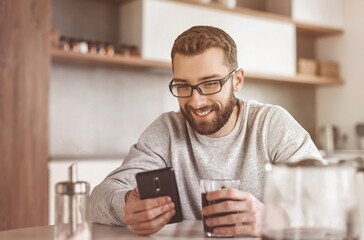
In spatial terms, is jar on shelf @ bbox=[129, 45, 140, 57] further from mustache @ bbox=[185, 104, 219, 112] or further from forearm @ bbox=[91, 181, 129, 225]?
forearm @ bbox=[91, 181, 129, 225]

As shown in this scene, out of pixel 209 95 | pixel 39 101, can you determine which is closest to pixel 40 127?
pixel 39 101

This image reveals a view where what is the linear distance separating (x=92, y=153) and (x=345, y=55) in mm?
2344

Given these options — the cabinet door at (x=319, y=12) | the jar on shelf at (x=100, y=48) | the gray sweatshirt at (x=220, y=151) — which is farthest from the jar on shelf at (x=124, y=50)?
the gray sweatshirt at (x=220, y=151)

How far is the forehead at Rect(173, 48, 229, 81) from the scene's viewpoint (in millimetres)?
1576

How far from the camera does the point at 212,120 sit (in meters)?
1.63

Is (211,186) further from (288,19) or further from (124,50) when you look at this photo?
(288,19)

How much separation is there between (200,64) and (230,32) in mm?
2393

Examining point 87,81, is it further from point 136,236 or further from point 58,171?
point 136,236

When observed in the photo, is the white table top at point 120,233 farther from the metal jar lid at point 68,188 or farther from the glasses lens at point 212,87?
the glasses lens at point 212,87

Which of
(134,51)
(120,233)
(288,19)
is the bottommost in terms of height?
Answer: (120,233)

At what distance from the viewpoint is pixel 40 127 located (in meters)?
2.92

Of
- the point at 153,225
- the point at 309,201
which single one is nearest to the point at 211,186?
the point at 153,225

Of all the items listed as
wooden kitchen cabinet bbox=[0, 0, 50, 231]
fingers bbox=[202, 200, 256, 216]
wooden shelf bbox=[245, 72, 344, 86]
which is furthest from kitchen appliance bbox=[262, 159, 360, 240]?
wooden shelf bbox=[245, 72, 344, 86]

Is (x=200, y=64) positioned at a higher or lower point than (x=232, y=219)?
higher
